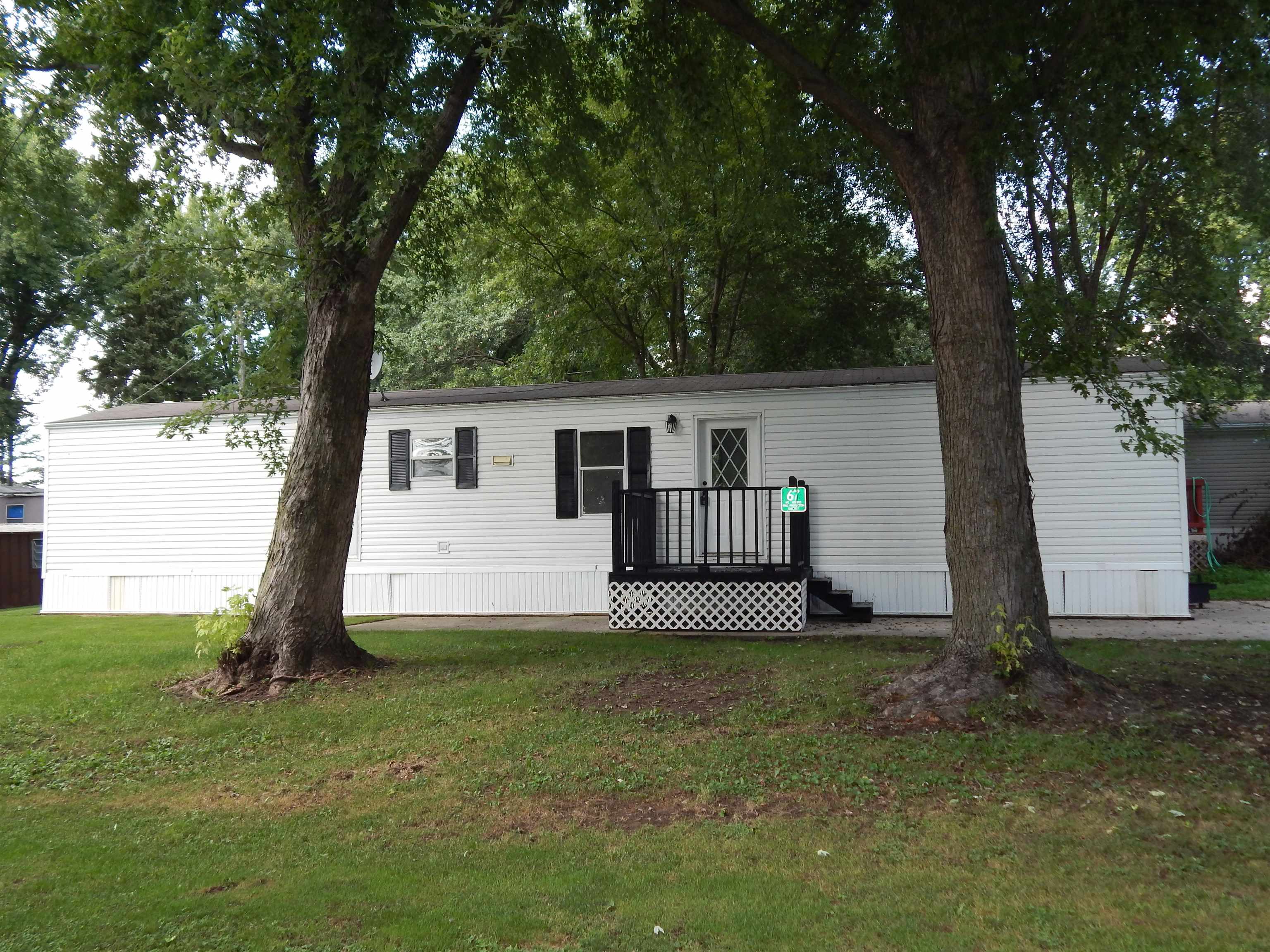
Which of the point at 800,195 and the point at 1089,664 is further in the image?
the point at 800,195

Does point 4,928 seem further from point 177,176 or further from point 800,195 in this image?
point 800,195

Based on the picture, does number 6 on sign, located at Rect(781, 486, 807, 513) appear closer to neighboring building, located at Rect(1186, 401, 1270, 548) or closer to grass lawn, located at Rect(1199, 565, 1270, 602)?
grass lawn, located at Rect(1199, 565, 1270, 602)

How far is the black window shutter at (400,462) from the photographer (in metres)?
11.9

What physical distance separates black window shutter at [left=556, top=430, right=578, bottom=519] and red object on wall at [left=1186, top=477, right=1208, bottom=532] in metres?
9.65

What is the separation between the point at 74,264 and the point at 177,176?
1993 centimetres

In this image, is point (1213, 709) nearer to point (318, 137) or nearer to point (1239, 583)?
point (318, 137)

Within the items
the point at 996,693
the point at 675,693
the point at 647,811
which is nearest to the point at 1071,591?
the point at 996,693

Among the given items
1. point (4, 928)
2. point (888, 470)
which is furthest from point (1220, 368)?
point (4, 928)

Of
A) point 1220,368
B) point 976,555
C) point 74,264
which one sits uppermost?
point 74,264

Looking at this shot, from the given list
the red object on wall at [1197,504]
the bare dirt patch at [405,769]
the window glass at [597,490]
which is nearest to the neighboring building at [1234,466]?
the red object on wall at [1197,504]

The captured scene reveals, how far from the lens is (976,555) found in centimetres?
595

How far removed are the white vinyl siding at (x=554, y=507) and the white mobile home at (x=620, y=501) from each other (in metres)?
0.02

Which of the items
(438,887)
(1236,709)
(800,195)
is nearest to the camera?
(438,887)

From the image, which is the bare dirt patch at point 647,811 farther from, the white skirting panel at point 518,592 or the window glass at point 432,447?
the window glass at point 432,447
